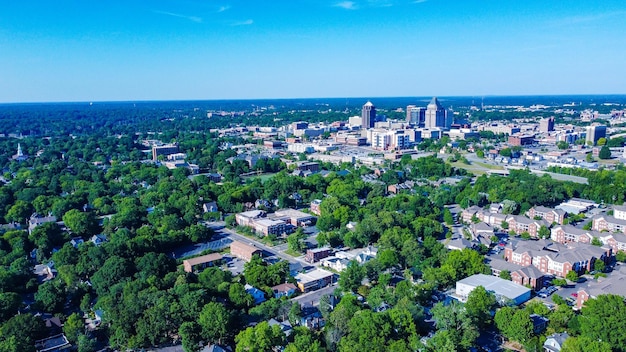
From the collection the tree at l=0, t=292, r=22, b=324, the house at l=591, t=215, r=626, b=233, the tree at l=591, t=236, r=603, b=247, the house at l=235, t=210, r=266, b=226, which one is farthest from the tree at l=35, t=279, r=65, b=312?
the house at l=591, t=215, r=626, b=233

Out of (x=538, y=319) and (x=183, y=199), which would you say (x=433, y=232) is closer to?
(x=538, y=319)

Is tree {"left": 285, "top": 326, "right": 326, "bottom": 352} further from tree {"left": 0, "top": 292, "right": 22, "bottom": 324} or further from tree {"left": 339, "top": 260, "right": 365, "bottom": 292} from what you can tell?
tree {"left": 0, "top": 292, "right": 22, "bottom": 324}

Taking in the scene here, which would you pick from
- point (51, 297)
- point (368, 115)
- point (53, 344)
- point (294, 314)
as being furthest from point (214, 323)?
point (368, 115)

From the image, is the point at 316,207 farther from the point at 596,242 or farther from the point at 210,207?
the point at 596,242

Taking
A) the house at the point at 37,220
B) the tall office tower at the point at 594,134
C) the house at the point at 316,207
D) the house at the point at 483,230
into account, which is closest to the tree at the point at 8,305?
the house at the point at 37,220

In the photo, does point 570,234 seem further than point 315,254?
Yes
